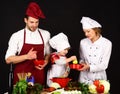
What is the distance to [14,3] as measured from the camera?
4891 millimetres

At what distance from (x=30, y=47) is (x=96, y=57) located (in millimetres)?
765

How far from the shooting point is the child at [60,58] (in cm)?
400

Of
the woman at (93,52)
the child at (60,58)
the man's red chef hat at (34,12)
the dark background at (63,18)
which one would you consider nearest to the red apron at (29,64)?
the child at (60,58)

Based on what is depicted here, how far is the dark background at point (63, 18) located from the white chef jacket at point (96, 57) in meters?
0.78

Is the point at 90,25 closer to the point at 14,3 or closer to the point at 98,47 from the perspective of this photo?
the point at 98,47

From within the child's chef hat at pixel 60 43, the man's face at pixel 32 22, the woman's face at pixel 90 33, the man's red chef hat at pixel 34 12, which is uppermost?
the man's red chef hat at pixel 34 12

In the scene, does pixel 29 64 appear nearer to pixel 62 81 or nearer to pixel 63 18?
pixel 62 81

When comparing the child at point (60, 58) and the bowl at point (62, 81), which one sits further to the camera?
the child at point (60, 58)

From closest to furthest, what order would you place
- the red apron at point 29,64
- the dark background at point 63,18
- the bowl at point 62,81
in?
→ the bowl at point 62,81
the red apron at point 29,64
the dark background at point 63,18

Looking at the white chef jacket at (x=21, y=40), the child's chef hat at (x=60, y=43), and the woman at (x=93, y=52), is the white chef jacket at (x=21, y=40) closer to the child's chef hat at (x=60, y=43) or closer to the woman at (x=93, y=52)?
the child's chef hat at (x=60, y=43)

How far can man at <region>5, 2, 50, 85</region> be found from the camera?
4.01m

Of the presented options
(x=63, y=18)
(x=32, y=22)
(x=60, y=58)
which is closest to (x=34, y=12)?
(x=32, y=22)

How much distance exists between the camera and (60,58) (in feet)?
13.2

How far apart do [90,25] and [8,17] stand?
4.40ft
